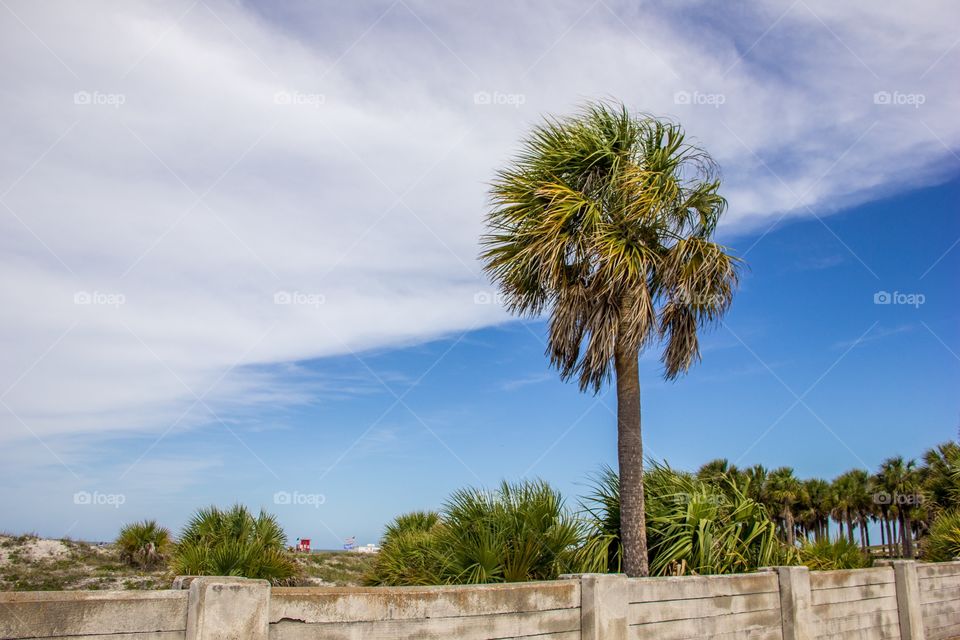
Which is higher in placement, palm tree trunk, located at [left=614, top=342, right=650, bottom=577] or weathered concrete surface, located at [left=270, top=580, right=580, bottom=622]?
palm tree trunk, located at [left=614, top=342, right=650, bottom=577]

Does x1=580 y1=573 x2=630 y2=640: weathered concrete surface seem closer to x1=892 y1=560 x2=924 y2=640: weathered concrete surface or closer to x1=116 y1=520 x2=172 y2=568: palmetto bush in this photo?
x1=892 y1=560 x2=924 y2=640: weathered concrete surface

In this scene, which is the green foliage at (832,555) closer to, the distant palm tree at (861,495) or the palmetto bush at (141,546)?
the palmetto bush at (141,546)

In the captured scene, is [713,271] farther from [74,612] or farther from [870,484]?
[870,484]

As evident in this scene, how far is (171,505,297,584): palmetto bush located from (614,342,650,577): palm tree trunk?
730cm

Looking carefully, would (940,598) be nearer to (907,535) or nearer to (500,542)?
(500,542)

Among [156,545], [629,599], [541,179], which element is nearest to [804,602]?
[629,599]

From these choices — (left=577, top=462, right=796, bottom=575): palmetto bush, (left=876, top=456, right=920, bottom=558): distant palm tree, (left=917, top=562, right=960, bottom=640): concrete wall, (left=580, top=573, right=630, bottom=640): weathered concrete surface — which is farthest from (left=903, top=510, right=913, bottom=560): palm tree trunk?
(left=580, top=573, right=630, bottom=640): weathered concrete surface

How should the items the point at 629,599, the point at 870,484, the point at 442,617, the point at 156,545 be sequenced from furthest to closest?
1. the point at 870,484
2. the point at 156,545
3. the point at 629,599
4. the point at 442,617

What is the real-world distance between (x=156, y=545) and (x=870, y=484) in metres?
45.8

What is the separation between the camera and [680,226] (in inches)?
459

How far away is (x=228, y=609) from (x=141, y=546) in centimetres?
2036

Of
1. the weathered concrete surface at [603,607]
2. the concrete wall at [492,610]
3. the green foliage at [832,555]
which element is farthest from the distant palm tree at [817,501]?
the weathered concrete surface at [603,607]

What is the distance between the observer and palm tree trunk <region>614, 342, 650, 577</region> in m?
9.77

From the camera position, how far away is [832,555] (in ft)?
45.3
